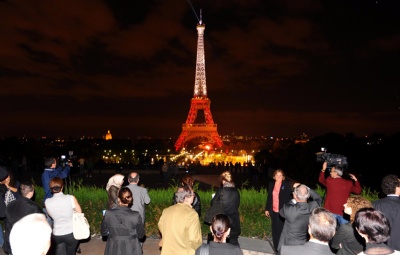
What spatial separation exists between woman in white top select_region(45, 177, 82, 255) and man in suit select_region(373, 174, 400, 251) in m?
4.43

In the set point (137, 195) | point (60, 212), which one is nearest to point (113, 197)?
point (60, 212)

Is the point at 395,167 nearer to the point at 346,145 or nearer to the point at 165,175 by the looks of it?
the point at 346,145

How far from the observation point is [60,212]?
258 inches

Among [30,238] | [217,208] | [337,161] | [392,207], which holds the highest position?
[337,161]

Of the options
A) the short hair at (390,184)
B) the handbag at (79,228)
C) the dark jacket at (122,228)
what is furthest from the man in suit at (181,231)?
the short hair at (390,184)

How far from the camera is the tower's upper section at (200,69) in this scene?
310ft

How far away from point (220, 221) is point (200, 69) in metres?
93.4

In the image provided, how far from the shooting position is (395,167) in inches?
1636

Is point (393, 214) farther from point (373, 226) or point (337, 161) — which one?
point (373, 226)

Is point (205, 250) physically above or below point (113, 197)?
below

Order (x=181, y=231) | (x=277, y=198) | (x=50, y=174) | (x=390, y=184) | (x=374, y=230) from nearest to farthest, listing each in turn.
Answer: (x=374, y=230) < (x=181, y=231) < (x=390, y=184) < (x=277, y=198) < (x=50, y=174)

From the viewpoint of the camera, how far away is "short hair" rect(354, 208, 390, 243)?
148 inches

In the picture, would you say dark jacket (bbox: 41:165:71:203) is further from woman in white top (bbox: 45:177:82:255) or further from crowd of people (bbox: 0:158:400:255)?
woman in white top (bbox: 45:177:82:255)

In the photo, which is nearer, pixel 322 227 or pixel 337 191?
pixel 322 227
